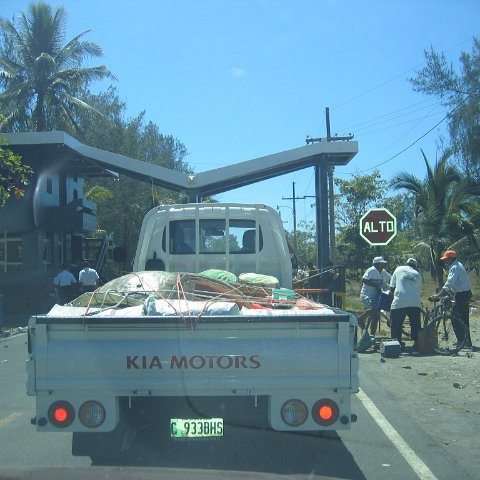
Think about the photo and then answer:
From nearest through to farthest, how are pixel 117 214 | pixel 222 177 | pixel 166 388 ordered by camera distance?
pixel 166 388 < pixel 222 177 < pixel 117 214

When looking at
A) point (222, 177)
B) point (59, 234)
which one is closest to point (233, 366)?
point (222, 177)

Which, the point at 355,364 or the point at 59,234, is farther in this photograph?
the point at 59,234

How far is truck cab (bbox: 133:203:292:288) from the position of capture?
9.05 meters

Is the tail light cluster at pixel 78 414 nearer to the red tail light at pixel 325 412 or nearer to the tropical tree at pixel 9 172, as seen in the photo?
the red tail light at pixel 325 412

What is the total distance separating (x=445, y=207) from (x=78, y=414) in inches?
725

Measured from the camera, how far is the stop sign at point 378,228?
1345 centimetres

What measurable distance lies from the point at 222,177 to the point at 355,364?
18.2 metres

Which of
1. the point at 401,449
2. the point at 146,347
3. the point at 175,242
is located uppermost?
the point at 175,242

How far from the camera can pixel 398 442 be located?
626 cm

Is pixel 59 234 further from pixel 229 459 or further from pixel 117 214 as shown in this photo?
pixel 229 459

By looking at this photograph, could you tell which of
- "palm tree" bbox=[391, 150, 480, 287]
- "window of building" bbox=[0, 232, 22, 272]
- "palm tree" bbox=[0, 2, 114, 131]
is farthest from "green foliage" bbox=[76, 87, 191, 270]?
"palm tree" bbox=[391, 150, 480, 287]

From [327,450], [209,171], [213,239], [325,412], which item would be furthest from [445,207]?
[325,412]

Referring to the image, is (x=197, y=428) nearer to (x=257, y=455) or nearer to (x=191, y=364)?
(x=191, y=364)

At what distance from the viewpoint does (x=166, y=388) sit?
4.72 metres
